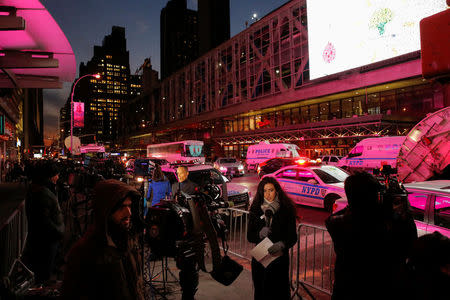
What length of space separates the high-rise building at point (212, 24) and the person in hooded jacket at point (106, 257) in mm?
97066

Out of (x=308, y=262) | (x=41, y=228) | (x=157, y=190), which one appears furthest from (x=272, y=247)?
(x=157, y=190)

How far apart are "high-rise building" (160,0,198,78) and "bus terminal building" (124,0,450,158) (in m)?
101

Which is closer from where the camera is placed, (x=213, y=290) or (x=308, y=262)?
(x=213, y=290)

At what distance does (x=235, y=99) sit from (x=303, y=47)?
15.2 meters

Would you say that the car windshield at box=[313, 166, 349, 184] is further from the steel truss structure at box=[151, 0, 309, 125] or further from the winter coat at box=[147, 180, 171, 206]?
the steel truss structure at box=[151, 0, 309, 125]

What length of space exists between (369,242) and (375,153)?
20277mm

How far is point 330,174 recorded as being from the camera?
10.5 meters

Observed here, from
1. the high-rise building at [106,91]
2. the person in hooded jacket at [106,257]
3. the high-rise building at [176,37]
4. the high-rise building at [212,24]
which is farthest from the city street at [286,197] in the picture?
the high-rise building at [106,91]

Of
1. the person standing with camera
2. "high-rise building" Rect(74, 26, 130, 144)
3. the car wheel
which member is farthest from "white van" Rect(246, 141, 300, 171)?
Answer: "high-rise building" Rect(74, 26, 130, 144)

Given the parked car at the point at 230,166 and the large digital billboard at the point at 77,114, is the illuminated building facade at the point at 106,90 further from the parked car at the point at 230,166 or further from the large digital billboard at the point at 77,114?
the parked car at the point at 230,166

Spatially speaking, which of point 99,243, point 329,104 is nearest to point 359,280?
point 99,243

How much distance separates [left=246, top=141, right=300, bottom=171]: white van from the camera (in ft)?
89.4

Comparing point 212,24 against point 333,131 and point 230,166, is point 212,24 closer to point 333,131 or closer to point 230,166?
point 333,131

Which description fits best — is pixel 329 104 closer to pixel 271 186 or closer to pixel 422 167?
pixel 422 167
